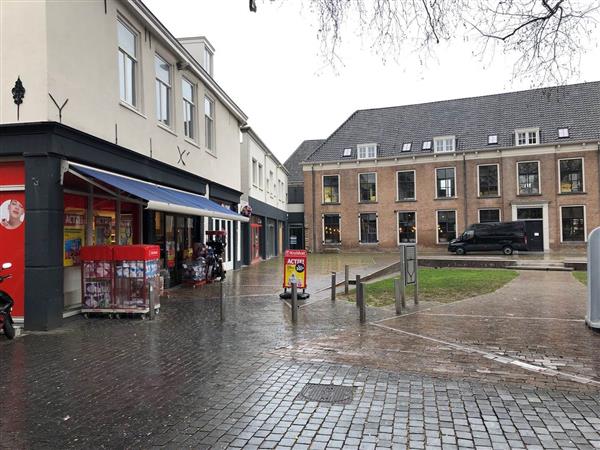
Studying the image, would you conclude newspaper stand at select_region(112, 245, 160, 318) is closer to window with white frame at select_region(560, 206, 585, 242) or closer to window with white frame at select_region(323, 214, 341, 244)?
window with white frame at select_region(323, 214, 341, 244)

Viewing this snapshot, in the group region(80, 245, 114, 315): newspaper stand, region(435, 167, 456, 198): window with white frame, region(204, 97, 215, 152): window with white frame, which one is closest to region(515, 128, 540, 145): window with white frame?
region(435, 167, 456, 198): window with white frame

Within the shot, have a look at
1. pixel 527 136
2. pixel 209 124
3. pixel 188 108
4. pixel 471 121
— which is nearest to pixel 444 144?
pixel 471 121

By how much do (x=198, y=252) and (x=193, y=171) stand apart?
2618 millimetres

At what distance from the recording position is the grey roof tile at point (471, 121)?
34.8 m

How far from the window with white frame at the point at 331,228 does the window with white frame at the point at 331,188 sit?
1.41 m

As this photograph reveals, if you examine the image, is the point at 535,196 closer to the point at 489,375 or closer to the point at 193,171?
the point at 193,171

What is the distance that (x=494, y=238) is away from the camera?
3120 centimetres

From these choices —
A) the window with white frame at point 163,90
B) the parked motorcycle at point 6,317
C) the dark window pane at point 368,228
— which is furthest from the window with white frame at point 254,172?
the parked motorcycle at point 6,317

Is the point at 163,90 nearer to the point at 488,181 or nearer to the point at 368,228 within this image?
the point at 368,228

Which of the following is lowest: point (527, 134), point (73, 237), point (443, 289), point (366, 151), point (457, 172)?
point (443, 289)

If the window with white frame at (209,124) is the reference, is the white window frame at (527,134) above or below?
above

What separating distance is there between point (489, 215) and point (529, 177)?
13.1 ft

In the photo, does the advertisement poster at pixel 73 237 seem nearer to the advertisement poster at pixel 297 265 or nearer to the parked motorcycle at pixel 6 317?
the parked motorcycle at pixel 6 317

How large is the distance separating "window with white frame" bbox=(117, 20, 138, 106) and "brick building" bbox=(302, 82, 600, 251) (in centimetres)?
2885
